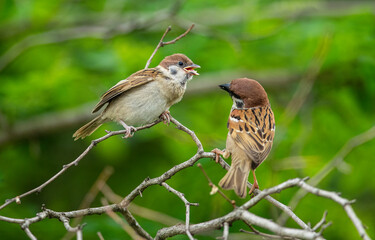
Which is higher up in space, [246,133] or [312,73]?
[312,73]

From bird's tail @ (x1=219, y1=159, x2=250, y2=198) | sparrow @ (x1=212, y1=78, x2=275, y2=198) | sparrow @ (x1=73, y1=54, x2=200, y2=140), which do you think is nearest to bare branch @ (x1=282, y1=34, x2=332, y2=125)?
sparrow @ (x1=73, y1=54, x2=200, y2=140)

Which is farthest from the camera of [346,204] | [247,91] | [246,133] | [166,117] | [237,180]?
[166,117]

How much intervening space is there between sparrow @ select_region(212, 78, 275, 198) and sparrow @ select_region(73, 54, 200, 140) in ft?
2.46

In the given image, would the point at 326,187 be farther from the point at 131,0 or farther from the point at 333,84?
the point at 131,0

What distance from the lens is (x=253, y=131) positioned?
4.84m

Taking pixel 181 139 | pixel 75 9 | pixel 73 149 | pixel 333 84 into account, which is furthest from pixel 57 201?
pixel 333 84

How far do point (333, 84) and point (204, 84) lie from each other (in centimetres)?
184

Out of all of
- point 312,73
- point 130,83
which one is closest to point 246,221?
point 130,83

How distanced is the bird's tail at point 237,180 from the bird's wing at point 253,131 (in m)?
0.27

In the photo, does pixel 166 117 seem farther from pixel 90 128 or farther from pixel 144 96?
pixel 90 128

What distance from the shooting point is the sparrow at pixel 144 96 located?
5.55 m

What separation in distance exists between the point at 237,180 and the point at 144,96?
1.84m

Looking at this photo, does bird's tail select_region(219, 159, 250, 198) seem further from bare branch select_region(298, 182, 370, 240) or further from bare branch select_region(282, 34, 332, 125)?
bare branch select_region(282, 34, 332, 125)

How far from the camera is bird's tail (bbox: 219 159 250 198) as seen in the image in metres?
3.99
